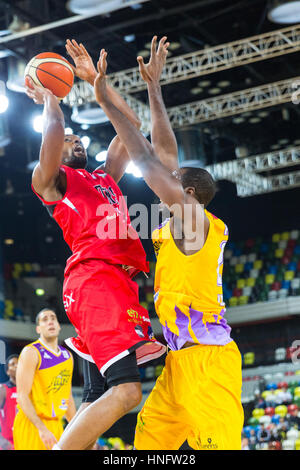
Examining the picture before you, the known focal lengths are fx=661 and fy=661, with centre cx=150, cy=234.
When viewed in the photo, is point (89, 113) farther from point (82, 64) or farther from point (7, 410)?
point (82, 64)

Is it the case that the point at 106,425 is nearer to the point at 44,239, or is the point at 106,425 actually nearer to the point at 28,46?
the point at 28,46

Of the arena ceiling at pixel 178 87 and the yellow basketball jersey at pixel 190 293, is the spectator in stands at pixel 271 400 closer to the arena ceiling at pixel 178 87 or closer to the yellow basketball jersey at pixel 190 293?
the arena ceiling at pixel 178 87

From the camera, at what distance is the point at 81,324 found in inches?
135

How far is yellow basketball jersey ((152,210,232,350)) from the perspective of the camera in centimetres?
344

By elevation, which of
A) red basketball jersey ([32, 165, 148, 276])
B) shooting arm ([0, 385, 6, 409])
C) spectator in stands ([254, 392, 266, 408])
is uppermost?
red basketball jersey ([32, 165, 148, 276])

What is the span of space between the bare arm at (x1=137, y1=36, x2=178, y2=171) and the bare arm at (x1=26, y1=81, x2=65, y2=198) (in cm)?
55

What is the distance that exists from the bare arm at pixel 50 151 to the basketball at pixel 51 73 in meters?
0.32

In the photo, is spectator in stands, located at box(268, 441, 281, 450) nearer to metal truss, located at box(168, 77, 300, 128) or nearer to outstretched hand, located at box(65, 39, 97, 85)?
metal truss, located at box(168, 77, 300, 128)

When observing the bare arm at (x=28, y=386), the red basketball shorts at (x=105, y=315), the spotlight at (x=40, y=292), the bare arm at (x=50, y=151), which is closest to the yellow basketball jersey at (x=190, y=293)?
the red basketball shorts at (x=105, y=315)

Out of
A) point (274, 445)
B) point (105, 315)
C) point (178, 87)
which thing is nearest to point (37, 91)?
point (105, 315)

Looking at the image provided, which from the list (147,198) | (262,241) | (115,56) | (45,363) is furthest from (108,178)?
(262,241)

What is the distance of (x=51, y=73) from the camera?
3965 millimetres

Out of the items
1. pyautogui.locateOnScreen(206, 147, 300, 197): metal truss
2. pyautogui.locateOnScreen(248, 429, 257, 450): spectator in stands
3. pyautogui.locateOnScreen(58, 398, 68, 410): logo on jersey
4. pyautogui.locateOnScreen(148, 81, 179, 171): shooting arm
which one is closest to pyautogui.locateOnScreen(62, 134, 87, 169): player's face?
pyautogui.locateOnScreen(148, 81, 179, 171): shooting arm

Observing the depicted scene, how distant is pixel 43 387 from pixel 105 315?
9.36 ft
